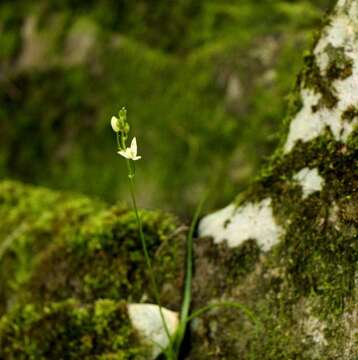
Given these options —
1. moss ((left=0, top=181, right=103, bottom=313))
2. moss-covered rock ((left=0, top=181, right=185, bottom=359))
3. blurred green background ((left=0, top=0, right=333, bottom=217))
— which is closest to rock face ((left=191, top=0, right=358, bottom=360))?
moss-covered rock ((left=0, top=181, right=185, bottom=359))

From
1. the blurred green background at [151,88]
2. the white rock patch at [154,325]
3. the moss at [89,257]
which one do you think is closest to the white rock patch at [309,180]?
the moss at [89,257]

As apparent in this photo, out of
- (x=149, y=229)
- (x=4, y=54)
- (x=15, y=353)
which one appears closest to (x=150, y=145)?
(x=4, y=54)

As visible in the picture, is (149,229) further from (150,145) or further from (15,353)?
(150,145)

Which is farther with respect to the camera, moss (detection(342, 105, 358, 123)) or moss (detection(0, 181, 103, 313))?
moss (detection(0, 181, 103, 313))

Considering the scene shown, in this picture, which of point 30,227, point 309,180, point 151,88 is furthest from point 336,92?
point 151,88

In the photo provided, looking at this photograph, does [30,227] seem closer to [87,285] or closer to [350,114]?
[87,285]

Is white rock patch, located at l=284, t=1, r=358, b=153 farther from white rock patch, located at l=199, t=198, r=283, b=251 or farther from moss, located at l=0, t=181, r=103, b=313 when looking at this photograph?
moss, located at l=0, t=181, r=103, b=313

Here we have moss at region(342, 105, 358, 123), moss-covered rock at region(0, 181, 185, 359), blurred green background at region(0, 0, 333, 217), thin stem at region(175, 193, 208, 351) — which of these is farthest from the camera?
blurred green background at region(0, 0, 333, 217)
